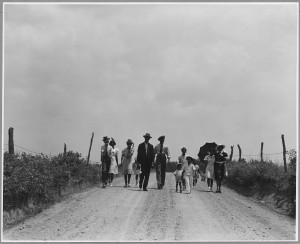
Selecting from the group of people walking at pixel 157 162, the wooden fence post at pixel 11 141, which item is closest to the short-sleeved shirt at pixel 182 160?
the group of people walking at pixel 157 162

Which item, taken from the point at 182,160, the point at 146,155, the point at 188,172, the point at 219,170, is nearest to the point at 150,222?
the point at 146,155

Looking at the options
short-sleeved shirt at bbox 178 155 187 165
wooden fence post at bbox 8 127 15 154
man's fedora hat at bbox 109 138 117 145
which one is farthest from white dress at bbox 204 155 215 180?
wooden fence post at bbox 8 127 15 154

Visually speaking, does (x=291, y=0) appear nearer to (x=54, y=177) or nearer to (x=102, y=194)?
(x=102, y=194)

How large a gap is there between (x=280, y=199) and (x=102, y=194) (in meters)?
5.88

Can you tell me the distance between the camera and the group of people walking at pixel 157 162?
1557 centimetres

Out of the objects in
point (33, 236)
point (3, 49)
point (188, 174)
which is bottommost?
point (33, 236)

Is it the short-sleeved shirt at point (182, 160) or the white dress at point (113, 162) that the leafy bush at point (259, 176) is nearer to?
the short-sleeved shirt at point (182, 160)

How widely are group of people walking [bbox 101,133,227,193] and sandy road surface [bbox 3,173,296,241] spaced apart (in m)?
2.02

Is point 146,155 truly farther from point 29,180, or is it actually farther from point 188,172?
point 29,180

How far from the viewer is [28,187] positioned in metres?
13.3

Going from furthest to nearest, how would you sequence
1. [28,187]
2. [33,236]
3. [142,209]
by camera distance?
[28,187] → [142,209] → [33,236]

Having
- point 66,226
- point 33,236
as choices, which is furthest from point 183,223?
point 33,236

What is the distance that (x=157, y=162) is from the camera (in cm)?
1612

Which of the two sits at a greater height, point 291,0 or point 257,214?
point 291,0
